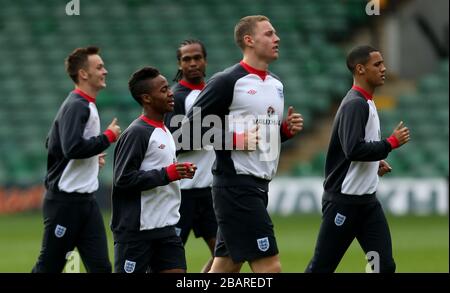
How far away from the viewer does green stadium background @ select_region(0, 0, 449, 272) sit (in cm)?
2022

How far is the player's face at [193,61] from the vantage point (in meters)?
10.3

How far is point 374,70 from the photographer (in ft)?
29.9

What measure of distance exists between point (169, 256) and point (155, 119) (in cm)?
108

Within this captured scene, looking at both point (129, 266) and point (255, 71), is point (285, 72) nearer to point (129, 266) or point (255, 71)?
point (255, 71)

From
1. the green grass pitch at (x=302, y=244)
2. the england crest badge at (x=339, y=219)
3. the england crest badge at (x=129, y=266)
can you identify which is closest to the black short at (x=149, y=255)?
the england crest badge at (x=129, y=266)

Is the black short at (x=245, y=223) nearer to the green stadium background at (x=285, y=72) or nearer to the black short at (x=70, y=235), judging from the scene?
the black short at (x=70, y=235)

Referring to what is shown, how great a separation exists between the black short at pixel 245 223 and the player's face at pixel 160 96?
0.79 m

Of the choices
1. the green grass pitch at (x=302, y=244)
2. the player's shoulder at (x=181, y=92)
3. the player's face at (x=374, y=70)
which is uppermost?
the player's face at (x=374, y=70)

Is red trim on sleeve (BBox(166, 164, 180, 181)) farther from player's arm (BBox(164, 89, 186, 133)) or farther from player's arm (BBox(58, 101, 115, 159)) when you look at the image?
player's arm (BBox(164, 89, 186, 133))

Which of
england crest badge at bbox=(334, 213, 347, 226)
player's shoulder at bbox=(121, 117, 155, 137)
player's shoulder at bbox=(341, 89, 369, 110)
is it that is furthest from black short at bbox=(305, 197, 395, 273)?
player's shoulder at bbox=(121, 117, 155, 137)

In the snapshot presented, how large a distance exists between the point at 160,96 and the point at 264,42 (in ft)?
3.18

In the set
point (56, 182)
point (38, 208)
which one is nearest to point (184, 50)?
point (56, 182)

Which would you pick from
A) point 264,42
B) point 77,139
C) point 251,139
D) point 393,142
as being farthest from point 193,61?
point 393,142
